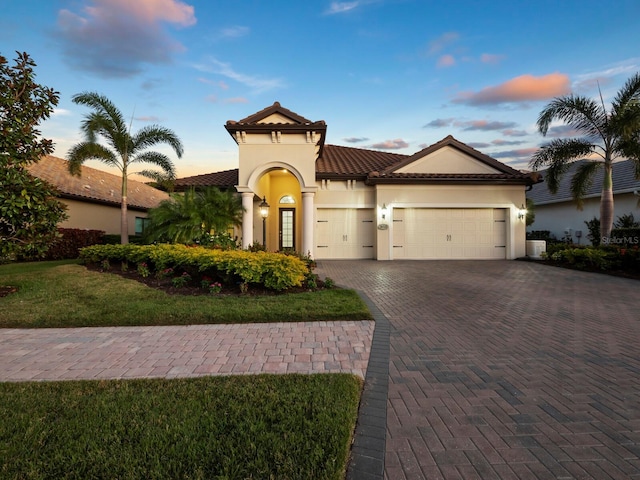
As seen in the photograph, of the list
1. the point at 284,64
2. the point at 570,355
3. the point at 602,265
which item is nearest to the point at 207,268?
the point at 570,355

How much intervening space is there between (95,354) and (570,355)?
630 cm

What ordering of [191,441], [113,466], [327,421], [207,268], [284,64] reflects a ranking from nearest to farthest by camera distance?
[113,466] < [191,441] < [327,421] < [207,268] < [284,64]

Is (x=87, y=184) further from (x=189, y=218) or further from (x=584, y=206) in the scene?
(x=584, y=206)

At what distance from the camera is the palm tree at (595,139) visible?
487 inches

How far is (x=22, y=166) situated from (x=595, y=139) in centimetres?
2030

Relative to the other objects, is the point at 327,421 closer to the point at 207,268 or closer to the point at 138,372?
the point at 138,372

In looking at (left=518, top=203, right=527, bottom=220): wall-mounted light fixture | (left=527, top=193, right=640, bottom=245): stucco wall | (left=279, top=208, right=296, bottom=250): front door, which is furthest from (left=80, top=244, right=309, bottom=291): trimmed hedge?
(left=527, top=193, right=640, bottom=245): stucco wall

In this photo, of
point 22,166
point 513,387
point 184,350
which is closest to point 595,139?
point 513,387

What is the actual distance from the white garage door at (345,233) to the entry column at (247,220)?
3.47 metres

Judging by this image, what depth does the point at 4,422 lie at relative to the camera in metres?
2.48

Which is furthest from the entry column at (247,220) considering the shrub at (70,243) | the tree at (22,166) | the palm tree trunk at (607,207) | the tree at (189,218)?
the palm tree trunk at (607,207)

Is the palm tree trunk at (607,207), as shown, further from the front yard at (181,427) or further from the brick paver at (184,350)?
the front yard at (181,427)

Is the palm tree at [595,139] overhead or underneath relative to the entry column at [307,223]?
overhead

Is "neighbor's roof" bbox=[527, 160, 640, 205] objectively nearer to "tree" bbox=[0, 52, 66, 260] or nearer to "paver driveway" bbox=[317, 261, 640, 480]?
"paver driveway" bbox=[317, 261, 640, 480]
